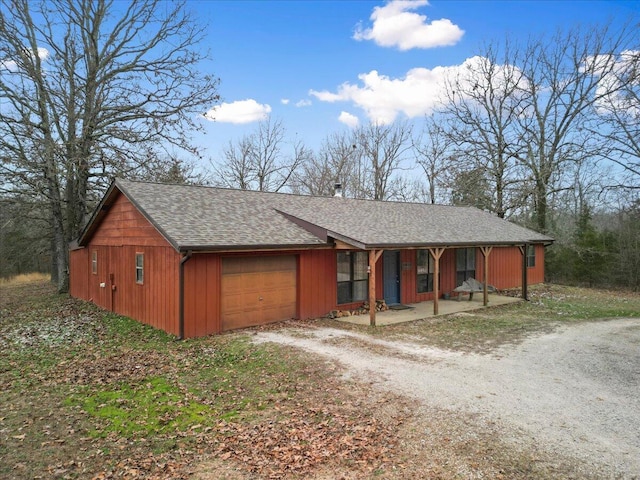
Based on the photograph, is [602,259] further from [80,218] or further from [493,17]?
[80,218]

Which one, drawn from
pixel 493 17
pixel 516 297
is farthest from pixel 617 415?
pixel 493 17

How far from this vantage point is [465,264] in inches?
667

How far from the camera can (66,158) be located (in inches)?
655

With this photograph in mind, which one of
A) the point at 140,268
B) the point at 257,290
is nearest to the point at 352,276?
the point at 257,290

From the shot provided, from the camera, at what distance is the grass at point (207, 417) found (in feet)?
13.9

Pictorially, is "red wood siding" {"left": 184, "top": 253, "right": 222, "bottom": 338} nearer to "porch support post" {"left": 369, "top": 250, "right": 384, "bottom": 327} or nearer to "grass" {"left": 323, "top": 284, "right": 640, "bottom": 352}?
"grass" {"left": 323, "top": 284, "right": 640, "bottom": 352}

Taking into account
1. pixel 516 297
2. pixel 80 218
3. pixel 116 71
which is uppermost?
pixel 116 71

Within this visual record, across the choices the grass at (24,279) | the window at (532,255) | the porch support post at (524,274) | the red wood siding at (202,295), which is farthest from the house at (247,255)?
the grass at (24,279)

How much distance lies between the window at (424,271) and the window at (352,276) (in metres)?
2.75

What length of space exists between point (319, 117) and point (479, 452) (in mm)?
25791

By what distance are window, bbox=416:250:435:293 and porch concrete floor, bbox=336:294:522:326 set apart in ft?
2.22

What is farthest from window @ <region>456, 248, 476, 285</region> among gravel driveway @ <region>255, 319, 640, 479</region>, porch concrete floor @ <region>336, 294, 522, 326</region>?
gravel driveway @ <region>255, 319, 640, 479</region>

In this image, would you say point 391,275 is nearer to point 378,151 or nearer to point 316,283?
point 316,283

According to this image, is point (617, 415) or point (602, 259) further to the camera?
point (602, 259)
